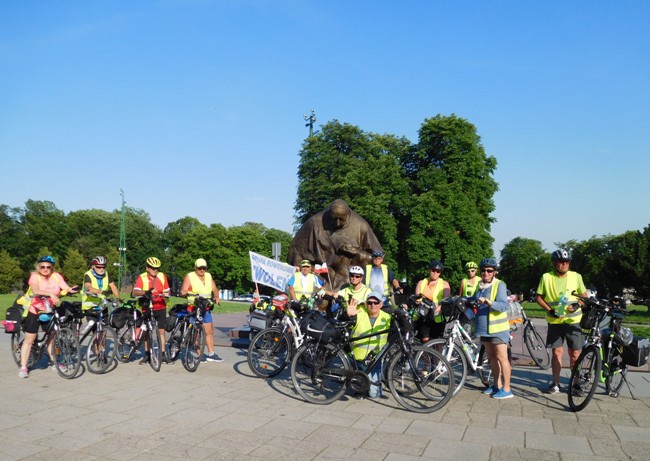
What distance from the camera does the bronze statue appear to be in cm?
1048

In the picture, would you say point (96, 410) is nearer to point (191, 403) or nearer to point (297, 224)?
point (191, 403)

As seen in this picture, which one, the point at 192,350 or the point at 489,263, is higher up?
the point at 489,263

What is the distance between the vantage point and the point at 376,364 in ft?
21.2

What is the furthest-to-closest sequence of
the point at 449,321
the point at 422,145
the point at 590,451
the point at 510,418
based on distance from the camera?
the point at 422,145 → the point at 449,321 → the point at 510,418 → the point at 590,451

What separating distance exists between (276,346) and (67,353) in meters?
3.02

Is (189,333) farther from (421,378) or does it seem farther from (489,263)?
(489,263)

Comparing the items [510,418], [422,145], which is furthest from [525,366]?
[422,145]

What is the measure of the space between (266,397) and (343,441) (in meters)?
2.03

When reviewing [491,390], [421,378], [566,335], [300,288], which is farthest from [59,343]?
[566,335]

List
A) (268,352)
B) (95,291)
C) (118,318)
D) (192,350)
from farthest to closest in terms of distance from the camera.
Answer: (118,318) < (95,291) < (192,350) < (268,352)

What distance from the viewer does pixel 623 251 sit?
37.6 metres

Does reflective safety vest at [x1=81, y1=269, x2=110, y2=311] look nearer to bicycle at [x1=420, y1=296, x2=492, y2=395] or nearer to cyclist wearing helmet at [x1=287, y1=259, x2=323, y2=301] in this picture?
cyclist wearing helmet at [x1=287, y1=259, x2=323, y2=301]

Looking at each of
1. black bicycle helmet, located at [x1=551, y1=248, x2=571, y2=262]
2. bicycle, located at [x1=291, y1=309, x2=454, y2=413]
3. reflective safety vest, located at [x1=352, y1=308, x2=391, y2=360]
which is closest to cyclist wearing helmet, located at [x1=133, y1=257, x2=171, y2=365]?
bicycle, located at [x1=291, y1=309, x2=454, y2=413]

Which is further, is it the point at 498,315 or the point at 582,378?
the point at 498,315
